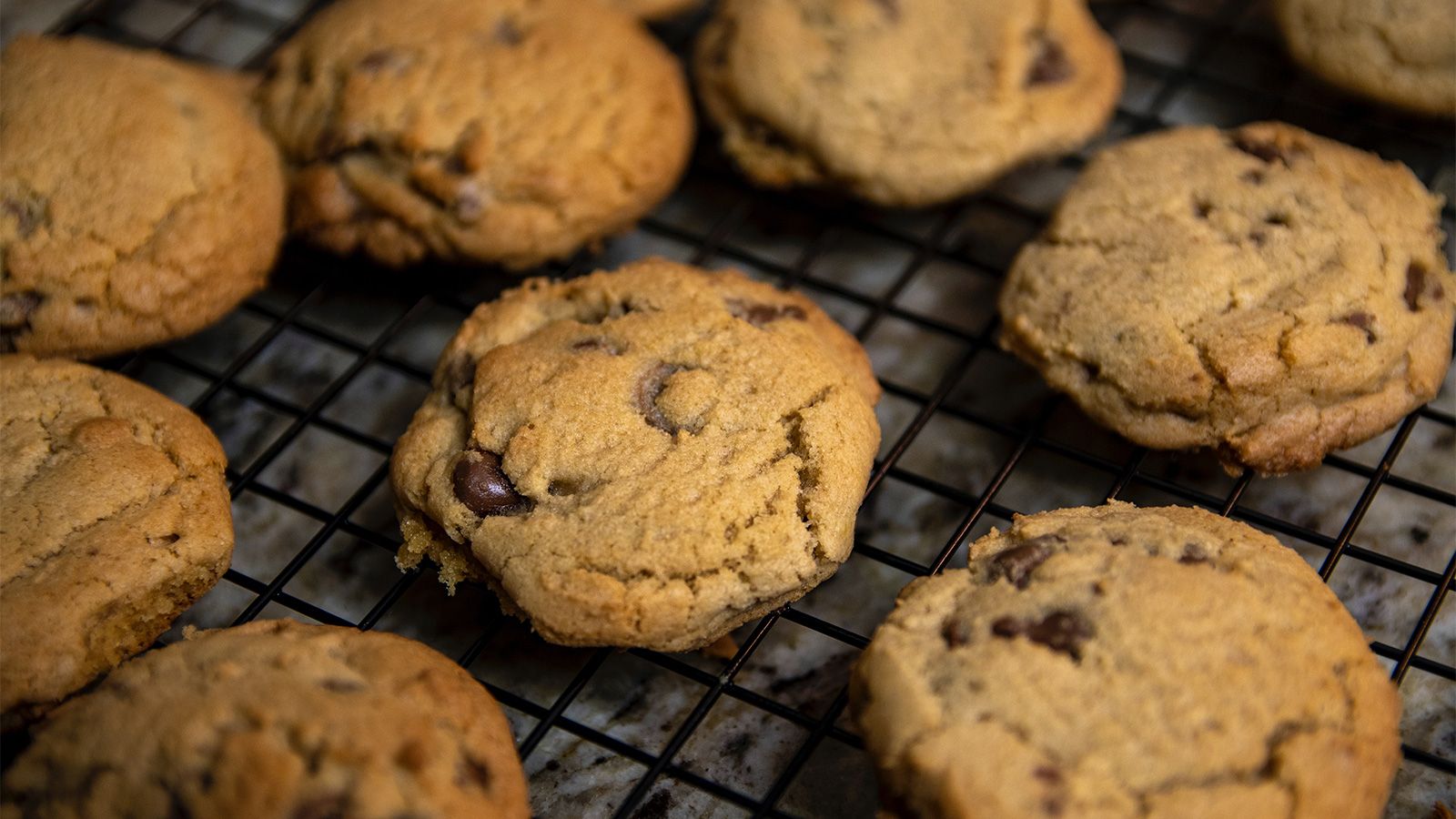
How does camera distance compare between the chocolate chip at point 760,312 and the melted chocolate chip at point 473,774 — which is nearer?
the melted chocolate chip at point 473,774

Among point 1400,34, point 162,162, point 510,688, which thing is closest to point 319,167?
point 162,162

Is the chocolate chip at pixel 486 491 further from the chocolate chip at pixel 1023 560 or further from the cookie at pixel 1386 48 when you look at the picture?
the cookie at pixel 1386 48

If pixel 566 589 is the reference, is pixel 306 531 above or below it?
below

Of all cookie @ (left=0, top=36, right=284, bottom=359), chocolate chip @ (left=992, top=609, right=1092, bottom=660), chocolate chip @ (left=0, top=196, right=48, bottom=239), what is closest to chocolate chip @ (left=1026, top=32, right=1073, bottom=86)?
chocolate chip @ (left=992, top=609, right=1092, bottom=660)

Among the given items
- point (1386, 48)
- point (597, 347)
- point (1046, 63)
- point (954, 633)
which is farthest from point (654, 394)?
point (1386, 48)

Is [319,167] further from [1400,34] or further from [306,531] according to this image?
[1400,34]

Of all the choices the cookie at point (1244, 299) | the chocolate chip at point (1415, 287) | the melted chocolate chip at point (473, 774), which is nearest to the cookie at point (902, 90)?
the cookie at point (1244, 299)
